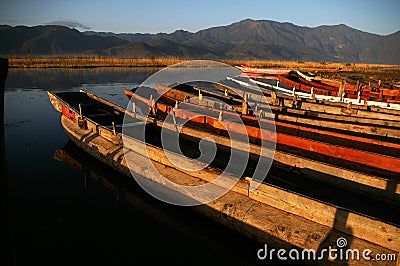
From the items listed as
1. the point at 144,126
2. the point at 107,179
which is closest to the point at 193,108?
the point at 144,126

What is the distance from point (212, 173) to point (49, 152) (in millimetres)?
8824

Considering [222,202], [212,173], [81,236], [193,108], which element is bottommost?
[81,236]

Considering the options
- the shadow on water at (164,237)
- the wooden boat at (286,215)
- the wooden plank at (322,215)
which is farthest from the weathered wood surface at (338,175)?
the shadow on water at (164,237)

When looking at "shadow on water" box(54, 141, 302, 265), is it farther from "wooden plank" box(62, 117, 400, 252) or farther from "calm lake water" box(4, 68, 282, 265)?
"wooden plank" box(62, 117, 400, 252)

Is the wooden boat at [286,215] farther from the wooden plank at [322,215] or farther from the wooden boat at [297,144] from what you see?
the wooden boat at [297,144]

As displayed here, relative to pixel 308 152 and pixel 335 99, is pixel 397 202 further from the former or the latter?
pixel 335 99

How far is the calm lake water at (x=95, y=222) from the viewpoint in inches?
251

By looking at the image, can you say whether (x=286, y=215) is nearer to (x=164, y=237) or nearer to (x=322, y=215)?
(x=322, y=215)

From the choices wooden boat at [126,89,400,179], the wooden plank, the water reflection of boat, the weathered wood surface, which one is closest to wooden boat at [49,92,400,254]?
the wooden plank

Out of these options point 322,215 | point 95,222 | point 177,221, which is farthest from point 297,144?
point 95,222

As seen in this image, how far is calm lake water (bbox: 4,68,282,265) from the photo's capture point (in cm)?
637

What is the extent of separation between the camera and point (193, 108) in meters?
14.9

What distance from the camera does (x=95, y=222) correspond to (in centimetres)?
764

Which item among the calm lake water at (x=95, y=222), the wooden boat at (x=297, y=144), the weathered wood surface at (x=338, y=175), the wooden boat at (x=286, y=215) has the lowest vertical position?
the calm lake water at (x=95, y=222)
